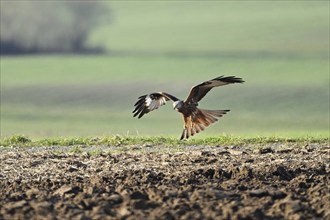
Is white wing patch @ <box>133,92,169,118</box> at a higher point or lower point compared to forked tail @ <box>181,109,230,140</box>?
higher

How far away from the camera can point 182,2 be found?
244 feet

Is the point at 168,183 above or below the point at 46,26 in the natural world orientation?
below

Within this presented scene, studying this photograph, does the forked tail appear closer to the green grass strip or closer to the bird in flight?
the bird in flight

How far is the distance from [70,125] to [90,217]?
24610 millimetres

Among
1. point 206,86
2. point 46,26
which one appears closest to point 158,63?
point 46,26

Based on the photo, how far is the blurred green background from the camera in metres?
36.4

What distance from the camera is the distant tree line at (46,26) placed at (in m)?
57.8

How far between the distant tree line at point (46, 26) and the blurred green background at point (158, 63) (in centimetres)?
6

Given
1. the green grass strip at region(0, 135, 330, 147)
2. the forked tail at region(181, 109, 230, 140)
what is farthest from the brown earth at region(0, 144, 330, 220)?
the green grass strip at region(0, 135, 330, 147)

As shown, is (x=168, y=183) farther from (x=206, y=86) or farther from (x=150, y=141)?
(x=150, y=141)

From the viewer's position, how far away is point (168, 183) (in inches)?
519

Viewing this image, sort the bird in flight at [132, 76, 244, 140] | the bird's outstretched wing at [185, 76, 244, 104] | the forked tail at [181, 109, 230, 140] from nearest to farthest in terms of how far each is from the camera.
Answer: the bird's outstretched wing at [185, 76, 244, 104] → the bird in flight at [132, 76, 244, 140] → the forked tail at [181, 109, 230, 140]

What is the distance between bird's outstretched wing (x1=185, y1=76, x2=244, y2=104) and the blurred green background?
31.7 feet

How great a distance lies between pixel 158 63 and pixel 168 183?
37530 mm
